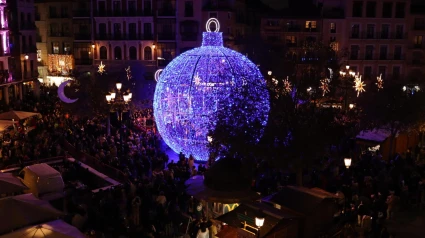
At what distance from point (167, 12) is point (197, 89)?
26.3m

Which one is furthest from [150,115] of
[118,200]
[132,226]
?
[132,226]

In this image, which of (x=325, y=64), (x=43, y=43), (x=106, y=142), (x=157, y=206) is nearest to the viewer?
(x=157, y=206)

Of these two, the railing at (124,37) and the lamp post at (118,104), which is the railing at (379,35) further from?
the lamp post at (118,104)

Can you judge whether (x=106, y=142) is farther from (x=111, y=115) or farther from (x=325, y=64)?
(x=325, y=64)

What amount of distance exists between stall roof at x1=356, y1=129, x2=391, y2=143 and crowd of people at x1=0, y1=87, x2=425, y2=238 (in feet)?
5.06

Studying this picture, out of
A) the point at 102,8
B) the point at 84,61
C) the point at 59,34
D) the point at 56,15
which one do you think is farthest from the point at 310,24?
the point at 56,15

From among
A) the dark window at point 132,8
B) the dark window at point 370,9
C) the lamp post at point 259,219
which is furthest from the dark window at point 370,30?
the lamp post at point 259,219

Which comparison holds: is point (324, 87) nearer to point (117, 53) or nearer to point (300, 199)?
point (300, 199)

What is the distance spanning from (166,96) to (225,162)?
748cm

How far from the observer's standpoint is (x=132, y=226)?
12883 mm

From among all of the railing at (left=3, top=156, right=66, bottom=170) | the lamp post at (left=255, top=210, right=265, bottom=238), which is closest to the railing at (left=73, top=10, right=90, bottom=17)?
the railing at (left=3, top=156, right=66, bottom=170)

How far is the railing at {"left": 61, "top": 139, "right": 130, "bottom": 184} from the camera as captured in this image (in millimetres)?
17922

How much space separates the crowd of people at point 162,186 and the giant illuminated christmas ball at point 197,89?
37.4 inches

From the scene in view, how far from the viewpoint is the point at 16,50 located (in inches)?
1577
